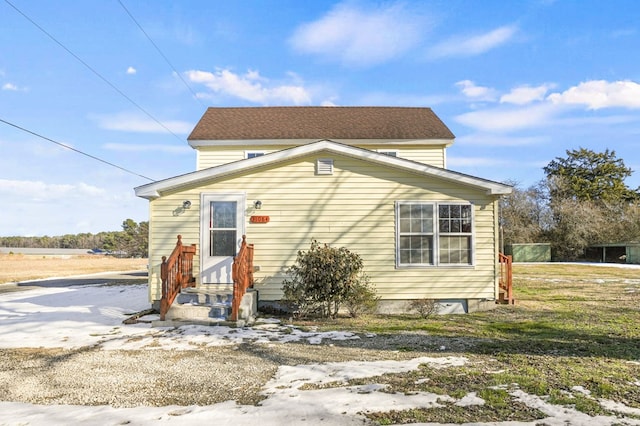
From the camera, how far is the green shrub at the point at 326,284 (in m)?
7.93

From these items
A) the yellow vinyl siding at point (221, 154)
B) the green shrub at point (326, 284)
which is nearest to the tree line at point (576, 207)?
the yellow vinyl siding at point (221, 154)

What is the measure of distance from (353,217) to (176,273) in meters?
4.00

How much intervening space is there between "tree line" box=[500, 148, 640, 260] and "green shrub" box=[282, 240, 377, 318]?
97.6ft

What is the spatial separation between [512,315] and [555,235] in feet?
97.2

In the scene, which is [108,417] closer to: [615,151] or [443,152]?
[443,152]

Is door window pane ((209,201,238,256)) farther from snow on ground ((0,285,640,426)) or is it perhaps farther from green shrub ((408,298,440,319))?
green shrub ((408,298,440,319))

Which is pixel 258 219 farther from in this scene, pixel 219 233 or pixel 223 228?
pixel 219 233

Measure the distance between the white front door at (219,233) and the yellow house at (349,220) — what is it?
0.07 feet

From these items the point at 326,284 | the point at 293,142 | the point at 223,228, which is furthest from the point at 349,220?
the point at 293,142

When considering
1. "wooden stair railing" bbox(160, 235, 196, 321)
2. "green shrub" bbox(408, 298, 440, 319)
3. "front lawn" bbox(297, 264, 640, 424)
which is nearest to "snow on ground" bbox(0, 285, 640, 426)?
"front lawn" bbox(297, 264, 640, 424)

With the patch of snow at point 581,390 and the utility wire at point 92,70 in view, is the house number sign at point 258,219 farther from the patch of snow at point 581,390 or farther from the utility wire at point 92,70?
the utility wire at point 92,70

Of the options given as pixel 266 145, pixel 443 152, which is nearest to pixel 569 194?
pixel 443 152

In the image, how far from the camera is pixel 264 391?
3.94 m

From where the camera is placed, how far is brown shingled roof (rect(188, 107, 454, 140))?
13523 millimetres
